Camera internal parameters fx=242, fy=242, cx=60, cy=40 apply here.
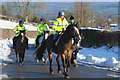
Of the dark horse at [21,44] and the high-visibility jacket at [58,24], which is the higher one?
the high-visibility jacket at [58,24]

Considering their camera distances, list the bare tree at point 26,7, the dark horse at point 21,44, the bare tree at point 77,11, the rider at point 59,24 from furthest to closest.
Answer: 1. the bare tree at point 26,7
2. the bare tree at point 77,11
3. the dark horse at point 21,44
4. the rider at point 59,24

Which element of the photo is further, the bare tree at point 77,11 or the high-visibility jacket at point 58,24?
the bare tree at point 77,11

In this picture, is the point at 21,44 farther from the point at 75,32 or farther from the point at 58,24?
the point at 75,32

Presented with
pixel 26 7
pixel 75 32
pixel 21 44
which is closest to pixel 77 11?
pixel 26 7

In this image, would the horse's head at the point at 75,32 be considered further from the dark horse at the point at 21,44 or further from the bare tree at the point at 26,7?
the bare tree at the point at 26,7

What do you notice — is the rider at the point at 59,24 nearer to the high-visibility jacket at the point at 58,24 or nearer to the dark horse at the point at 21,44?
the high-visibility jacket at the point at 58,24

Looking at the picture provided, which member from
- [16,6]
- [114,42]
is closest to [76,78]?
[114,42]

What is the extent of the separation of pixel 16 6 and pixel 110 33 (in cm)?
5698

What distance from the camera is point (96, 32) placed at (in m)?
27.0

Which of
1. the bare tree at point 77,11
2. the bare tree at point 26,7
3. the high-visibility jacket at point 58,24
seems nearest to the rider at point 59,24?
the high-visibility jacket at point 58,24

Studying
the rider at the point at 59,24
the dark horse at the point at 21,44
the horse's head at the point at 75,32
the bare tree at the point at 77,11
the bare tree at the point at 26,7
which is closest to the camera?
the horse's head at the point at 75,32

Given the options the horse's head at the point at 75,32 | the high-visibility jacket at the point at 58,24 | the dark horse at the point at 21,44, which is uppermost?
the high-visibility jacket at the point at 58,24

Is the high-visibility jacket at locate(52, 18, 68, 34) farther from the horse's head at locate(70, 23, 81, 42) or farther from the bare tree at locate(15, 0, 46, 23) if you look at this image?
the bare tree at locate(15, 0, 46, 23)

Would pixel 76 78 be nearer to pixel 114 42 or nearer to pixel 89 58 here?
pixel 89 58
